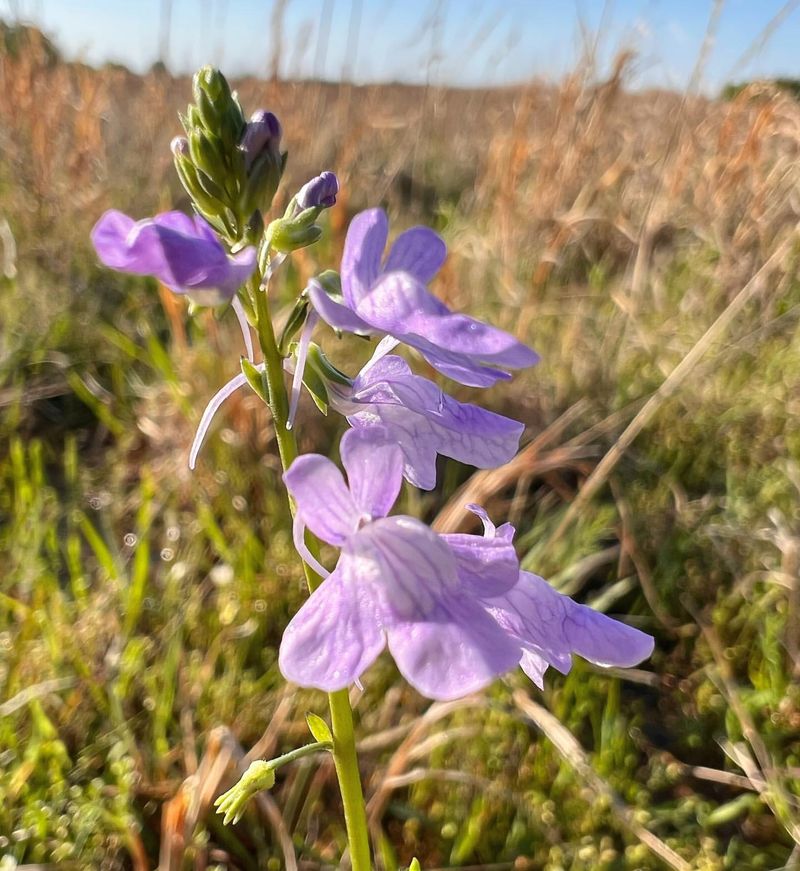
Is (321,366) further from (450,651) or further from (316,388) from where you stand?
(450,651)

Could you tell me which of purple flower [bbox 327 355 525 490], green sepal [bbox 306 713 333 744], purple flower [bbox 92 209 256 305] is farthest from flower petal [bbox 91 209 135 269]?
green sepal [bbox 306 713 333 744]

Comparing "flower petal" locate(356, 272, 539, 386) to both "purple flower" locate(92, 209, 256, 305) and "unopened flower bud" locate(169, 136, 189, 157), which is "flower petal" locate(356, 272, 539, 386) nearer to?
"purple flower" locate(92, 209, 256, 305)

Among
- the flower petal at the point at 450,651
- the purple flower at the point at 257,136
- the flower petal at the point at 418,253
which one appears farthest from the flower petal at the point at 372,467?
the purple flower at the point at 257,136

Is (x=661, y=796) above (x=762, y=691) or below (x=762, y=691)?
below

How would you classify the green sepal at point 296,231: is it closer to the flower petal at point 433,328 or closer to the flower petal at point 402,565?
A: the flower petal at point 433,328

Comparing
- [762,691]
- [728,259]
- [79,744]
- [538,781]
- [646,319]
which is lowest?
[79,744]

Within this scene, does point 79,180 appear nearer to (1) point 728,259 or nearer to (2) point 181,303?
(2) point 181,303

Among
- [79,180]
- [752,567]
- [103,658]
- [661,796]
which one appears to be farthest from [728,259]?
[79,180]
